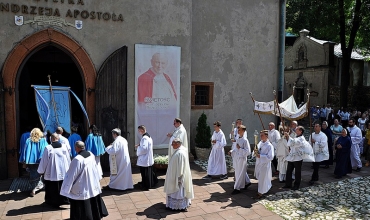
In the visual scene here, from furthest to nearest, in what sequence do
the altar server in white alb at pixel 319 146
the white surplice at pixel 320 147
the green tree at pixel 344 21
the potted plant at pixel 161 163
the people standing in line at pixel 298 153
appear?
the green tree at pixel 344 21 < the potted plant at pixel 161 163 < the white surplice at pixel 320 147 < the altar server in white alb at pixel 319 146 < the people standing in line at pixel 298 153

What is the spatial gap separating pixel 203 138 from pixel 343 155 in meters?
4.80

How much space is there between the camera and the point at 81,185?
5.98 metres

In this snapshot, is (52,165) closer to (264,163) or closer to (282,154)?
(264,163)

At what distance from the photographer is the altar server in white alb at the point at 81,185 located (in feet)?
19.5

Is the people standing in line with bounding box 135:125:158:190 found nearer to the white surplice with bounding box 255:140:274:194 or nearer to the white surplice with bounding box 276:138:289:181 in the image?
the white surplice with bounding box 255:140:274:194

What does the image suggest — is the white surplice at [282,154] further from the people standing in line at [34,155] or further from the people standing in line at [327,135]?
the people standing in line at [34,155]

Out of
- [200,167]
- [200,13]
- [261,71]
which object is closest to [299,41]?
[261,71]

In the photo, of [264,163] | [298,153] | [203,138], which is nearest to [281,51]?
[203,138]

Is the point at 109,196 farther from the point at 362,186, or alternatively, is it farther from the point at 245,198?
the point at 362,186

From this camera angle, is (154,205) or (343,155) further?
(343,155)

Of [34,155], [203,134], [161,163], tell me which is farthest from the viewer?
[203,134]

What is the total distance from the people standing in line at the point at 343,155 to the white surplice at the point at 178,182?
558 cm

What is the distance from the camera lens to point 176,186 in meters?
6.96

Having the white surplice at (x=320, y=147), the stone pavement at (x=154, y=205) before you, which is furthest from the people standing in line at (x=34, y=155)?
the white surplice at (x=320, y=147)
